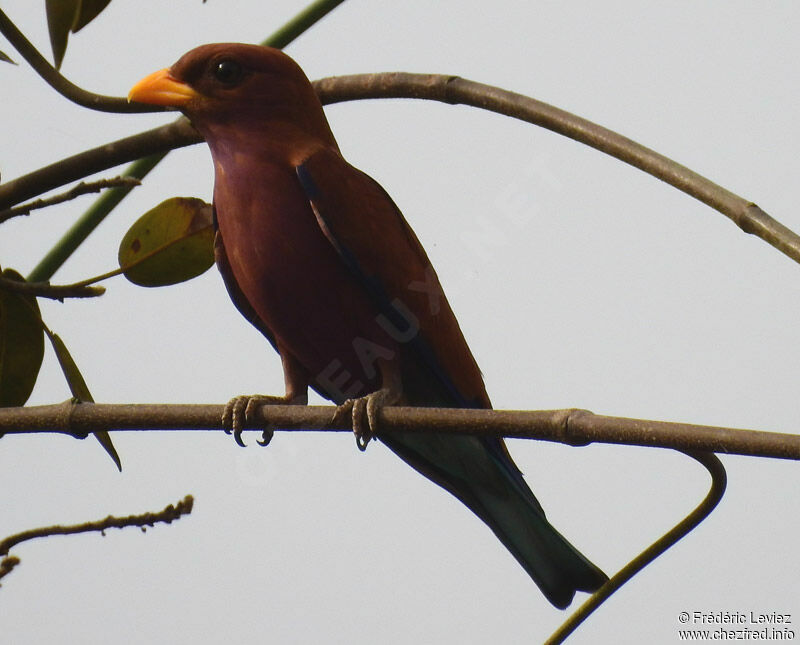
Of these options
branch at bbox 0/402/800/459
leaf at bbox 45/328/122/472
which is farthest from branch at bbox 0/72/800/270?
branch at bbox 0/402/800/459

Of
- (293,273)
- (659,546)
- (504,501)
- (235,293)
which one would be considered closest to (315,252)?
(293,273)

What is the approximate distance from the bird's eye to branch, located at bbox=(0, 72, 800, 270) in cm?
12

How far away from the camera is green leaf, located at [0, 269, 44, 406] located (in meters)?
1.71

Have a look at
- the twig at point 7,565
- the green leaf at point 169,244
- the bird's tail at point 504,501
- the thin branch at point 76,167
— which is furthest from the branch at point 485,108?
the bird's tail at point 504,501

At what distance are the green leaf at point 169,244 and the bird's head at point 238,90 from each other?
0.25 m

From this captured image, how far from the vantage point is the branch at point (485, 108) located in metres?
1.41

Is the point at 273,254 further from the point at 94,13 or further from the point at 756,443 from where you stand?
the point at 756,443

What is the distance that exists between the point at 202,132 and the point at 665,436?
1.18 m

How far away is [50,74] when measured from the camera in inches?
69.2

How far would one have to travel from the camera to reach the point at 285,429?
139cm

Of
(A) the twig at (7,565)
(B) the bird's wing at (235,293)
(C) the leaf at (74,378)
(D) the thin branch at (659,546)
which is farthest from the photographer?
(B) the bird's wing at (235,293)

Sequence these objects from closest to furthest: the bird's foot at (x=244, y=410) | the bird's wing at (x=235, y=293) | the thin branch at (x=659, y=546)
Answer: the thin branch at (x=659, y=546)
the bird's foot at (x=244, y=410)
the bird's wing at (x=235, y=293)

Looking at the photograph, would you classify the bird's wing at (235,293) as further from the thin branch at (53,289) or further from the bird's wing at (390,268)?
the thin branch at (53,289)

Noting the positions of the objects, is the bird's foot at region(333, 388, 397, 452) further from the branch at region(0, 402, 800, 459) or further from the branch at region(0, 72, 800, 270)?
the branch at region(0, 72, 800, 270)
